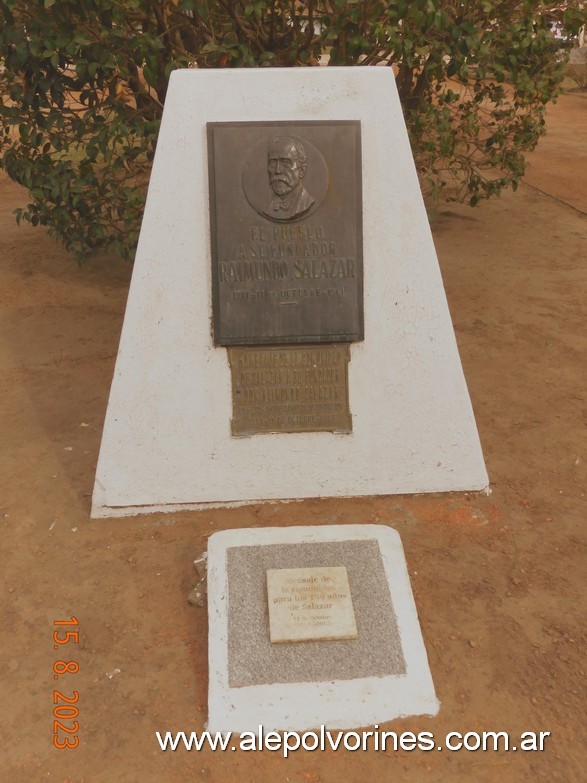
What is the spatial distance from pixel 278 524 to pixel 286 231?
1337 millimetres

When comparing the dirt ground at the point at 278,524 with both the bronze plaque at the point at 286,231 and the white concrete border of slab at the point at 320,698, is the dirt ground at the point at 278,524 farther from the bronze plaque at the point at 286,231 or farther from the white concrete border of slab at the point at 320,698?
the bronze plaque at the point at 286,231

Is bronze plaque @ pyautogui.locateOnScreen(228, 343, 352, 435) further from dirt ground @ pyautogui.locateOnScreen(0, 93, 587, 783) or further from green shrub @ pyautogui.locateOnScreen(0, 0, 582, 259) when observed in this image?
green shrub @ pyautogui.locateOnScreen(0, 0, 582, 259)

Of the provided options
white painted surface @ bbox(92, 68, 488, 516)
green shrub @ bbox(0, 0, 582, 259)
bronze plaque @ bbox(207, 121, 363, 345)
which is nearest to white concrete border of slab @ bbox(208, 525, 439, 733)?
white painted surface @ bbox(92, 68, 488, 516)

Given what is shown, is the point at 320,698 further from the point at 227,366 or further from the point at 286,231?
the point at 286,231

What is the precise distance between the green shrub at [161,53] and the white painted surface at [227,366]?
76.8 inches

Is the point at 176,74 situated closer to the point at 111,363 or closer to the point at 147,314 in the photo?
the point at 147,314

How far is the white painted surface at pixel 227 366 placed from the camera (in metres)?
3.20

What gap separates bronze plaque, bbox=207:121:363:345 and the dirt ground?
911 millimetres

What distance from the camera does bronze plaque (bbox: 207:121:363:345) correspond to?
10.5 feet

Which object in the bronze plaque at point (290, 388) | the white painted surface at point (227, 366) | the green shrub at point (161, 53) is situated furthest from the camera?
the green shrub at point (161, 53)

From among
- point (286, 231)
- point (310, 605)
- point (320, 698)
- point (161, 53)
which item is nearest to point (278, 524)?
point (310, 605)

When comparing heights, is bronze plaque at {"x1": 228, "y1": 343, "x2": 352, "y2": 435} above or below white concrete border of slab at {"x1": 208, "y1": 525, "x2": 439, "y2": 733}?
above

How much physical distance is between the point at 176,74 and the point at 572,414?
2.99m

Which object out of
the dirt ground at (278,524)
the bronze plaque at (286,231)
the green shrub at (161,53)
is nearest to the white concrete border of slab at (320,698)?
the dirt ground at (278,524)
